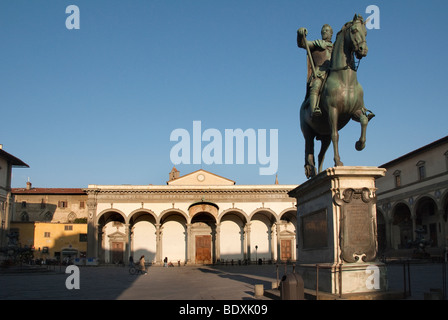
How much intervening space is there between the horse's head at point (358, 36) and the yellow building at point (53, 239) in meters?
42.6

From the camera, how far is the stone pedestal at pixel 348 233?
7.72m

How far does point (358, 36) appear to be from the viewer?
809cm

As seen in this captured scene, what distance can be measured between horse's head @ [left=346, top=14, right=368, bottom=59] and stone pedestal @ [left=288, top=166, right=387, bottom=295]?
7.01 ft

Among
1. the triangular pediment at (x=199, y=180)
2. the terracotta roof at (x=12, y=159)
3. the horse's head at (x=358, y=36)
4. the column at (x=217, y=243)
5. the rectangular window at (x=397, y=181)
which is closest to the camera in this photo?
the horse's head at (x=358, y=36)

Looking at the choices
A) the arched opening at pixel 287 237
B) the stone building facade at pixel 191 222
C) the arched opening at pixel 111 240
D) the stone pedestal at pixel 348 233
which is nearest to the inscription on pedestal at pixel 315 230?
the stone pedestal at pixel 348 233

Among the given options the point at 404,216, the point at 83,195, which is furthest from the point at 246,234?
the point at 83,195

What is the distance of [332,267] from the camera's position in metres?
7.83

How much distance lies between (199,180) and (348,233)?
35.7m

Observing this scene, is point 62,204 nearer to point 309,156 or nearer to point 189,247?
point 189,247

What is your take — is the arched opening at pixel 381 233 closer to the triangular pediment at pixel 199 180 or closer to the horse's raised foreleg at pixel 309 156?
the triangular pediment at pixel 199 180

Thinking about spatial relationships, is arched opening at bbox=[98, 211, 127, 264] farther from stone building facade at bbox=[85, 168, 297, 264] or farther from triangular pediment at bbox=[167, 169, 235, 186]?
triangular pediment at bbox=[167, 169, 235, 186]
